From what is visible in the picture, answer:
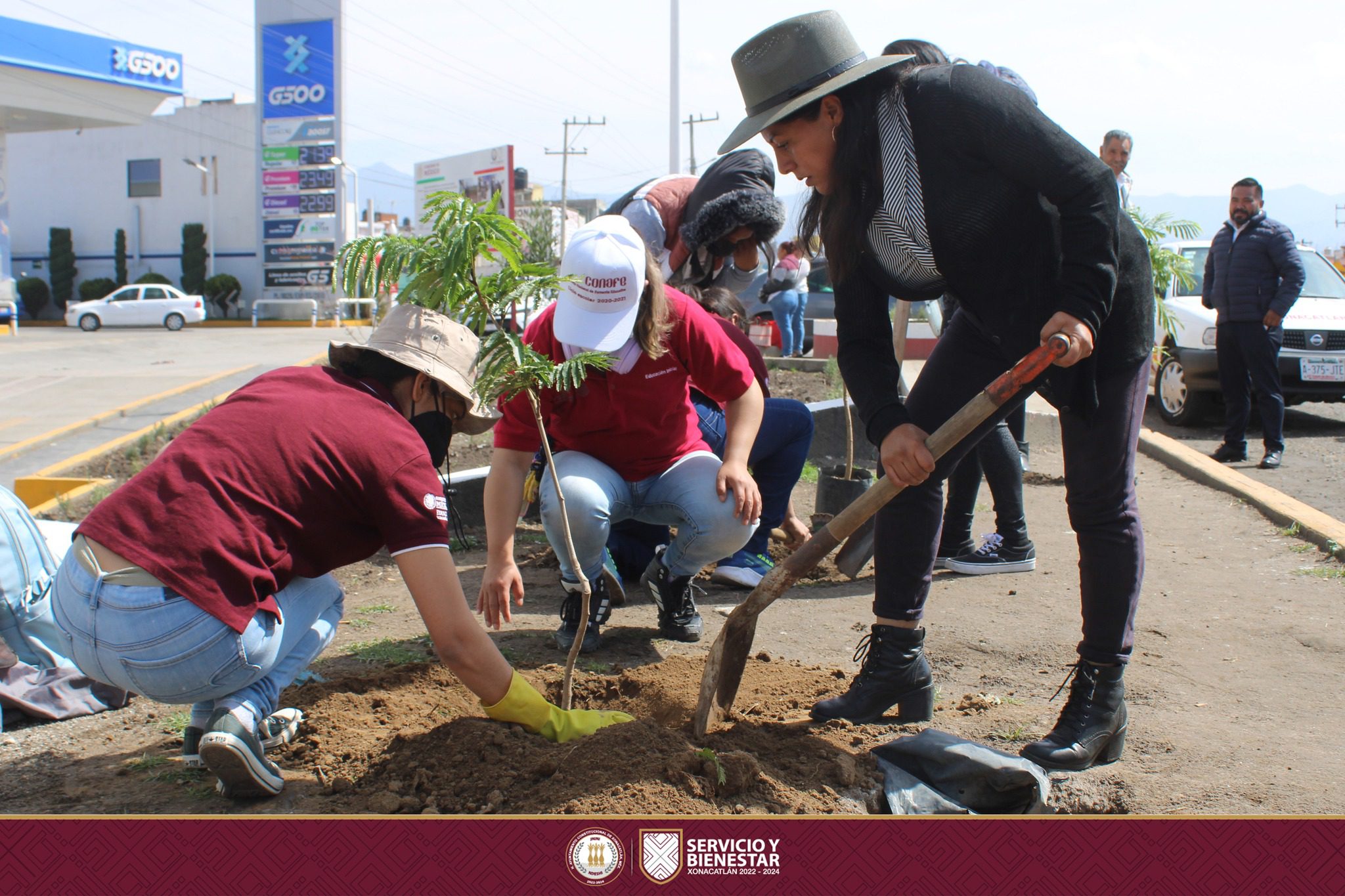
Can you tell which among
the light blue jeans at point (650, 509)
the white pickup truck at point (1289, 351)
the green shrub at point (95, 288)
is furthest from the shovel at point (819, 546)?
the green shrub at point (95, 288)

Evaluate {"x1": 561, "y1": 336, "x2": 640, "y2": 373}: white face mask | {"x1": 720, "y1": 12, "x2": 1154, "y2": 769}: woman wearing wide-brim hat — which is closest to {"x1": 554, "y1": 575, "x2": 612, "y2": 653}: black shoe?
{"x1": 561, "y1": 336, "x2": 640, "y2": 373}: white face mask

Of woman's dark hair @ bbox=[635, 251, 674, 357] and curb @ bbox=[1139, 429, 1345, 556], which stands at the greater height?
woman's dark hair @ bbox=[635, 251, 674, 357]

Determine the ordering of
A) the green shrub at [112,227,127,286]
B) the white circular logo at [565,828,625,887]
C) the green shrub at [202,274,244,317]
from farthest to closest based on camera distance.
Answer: the green shrub at [112,227,127,286] → the green shrub at [202,274,244,317] → the white circular logo at [565,828,625,887]

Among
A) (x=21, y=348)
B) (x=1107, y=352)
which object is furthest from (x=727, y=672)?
(x=21, y=348)

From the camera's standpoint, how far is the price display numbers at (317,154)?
116ft

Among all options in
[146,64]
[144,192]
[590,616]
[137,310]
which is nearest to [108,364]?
[590,616]

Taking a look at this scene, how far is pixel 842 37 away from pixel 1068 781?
6.07 ft

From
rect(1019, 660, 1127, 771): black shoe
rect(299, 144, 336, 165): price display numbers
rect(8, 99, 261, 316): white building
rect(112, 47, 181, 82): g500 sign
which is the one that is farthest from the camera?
rect(8, 99, 261, 316): white building

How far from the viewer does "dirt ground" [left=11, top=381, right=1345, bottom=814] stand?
7.75 feet

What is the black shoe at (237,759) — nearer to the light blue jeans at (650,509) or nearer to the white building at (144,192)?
the light blue jeans at (650,509)

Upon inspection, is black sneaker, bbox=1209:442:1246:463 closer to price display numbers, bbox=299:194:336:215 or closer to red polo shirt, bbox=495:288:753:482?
red polo shirt, bbox=495:288:753:482

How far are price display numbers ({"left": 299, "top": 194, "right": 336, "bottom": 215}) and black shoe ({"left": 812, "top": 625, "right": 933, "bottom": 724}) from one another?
35.9m

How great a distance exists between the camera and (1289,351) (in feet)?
28.8

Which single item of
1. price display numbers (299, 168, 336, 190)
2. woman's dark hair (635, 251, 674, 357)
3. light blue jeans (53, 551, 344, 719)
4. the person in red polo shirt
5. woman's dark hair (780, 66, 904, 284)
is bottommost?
light blue jeans (53, 551, 344, 719)
